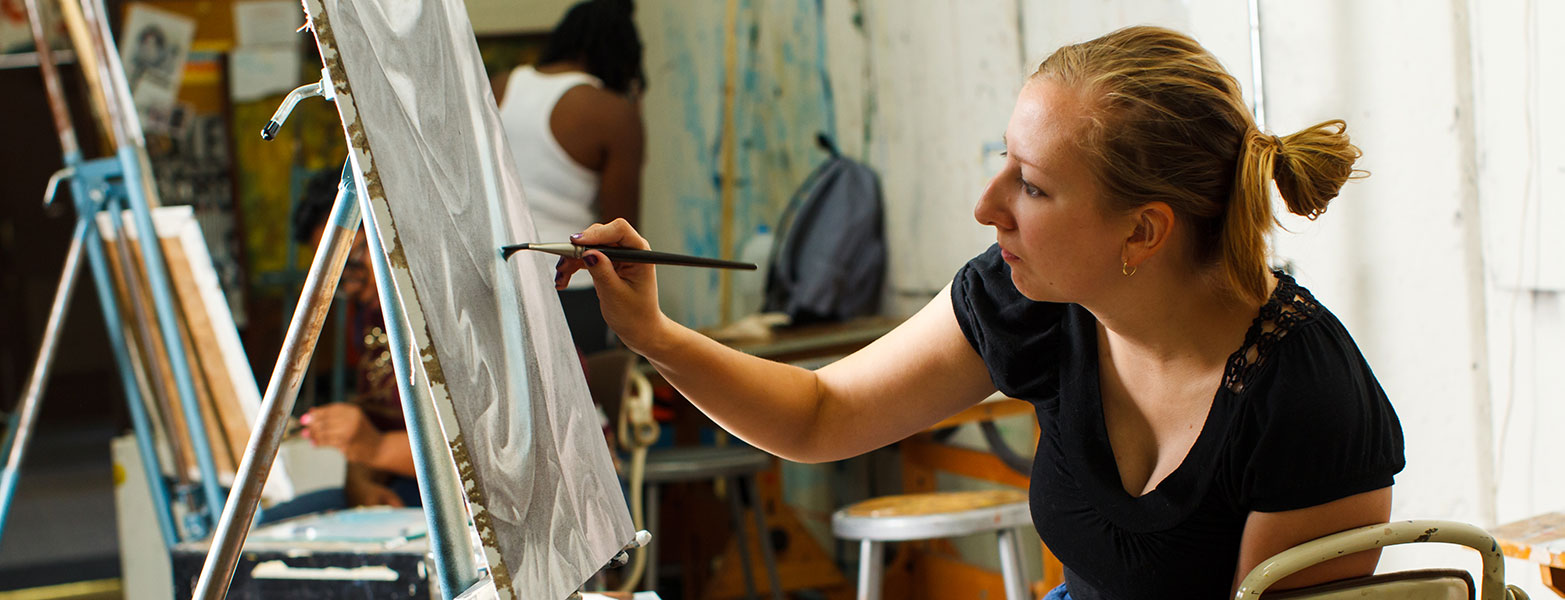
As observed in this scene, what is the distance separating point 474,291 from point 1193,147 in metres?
0.57

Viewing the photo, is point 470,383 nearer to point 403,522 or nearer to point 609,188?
point 403,522

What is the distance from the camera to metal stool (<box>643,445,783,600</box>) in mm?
2527

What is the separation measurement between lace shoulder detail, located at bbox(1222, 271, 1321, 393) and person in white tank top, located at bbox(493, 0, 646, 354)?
1467 millimetres

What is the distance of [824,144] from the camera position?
11.2ft

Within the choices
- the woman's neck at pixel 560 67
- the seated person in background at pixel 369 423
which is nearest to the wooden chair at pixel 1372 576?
the seated person in background at pixel 369 423

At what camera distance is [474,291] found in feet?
2.59

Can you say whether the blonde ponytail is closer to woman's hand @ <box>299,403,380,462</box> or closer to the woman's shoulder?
the woman's shoulder

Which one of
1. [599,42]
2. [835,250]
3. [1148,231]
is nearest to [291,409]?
[1148,231]

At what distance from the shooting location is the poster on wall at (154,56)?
416 centimetres

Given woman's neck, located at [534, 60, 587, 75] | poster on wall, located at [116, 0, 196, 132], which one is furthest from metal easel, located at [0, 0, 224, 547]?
poster on wall, located at [116, 0, 196, 132]

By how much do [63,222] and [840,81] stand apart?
483cm

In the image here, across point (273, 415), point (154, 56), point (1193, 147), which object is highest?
point (154, 56)

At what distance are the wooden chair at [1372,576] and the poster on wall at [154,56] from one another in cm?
411

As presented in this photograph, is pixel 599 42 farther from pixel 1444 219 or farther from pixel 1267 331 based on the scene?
pixel 1267 331
